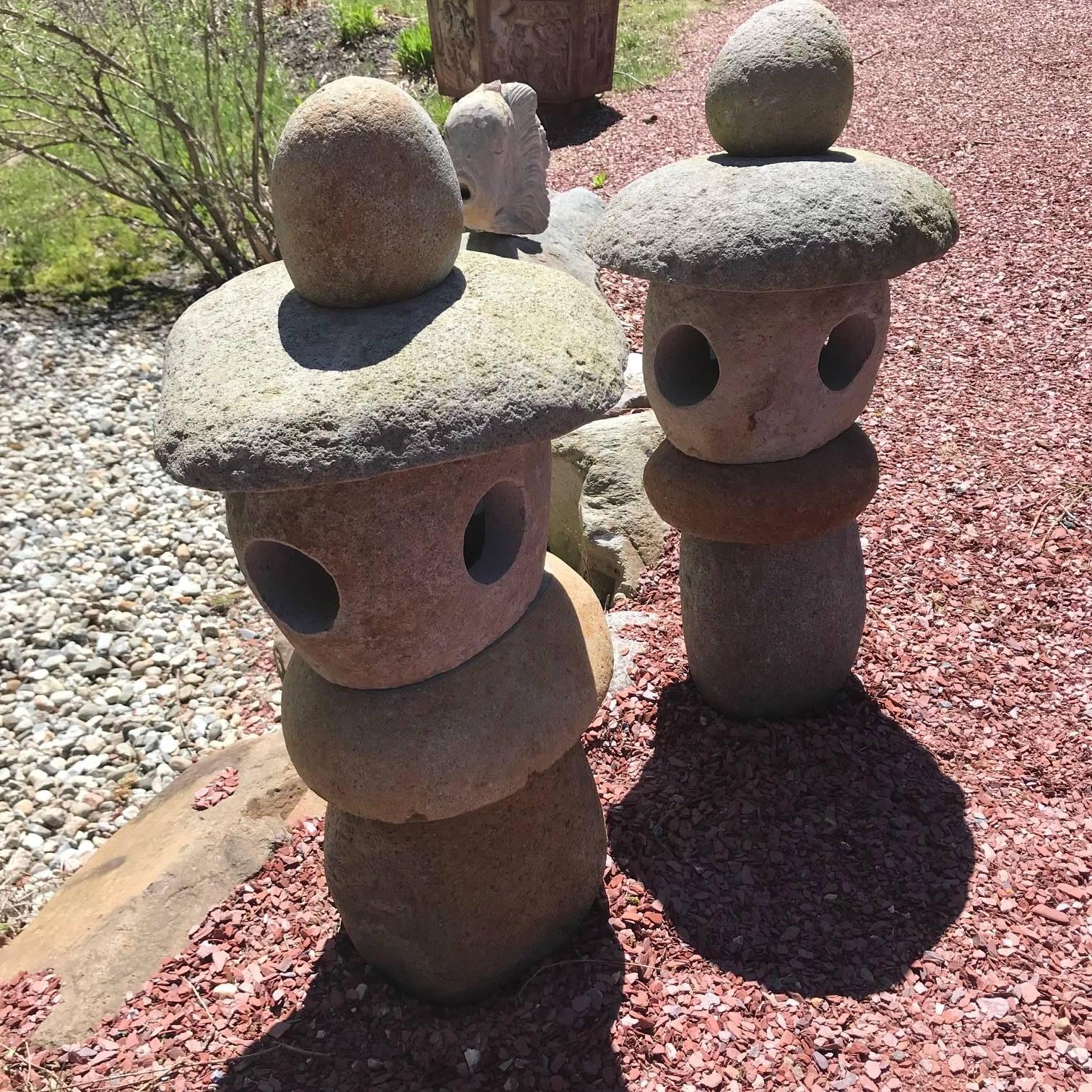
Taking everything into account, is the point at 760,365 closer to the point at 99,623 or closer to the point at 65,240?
the point at 99,623

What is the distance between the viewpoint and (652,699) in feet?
12.0

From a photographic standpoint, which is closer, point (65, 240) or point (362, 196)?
point (362, 196)

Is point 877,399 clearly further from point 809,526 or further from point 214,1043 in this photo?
point 214,1043

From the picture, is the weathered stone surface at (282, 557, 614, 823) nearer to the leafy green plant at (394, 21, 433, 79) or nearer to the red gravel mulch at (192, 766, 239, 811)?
the red gravel mulch at (192, 766, 239, 811)

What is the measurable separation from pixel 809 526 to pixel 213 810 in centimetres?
214

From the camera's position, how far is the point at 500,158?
452cm

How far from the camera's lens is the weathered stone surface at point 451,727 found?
2.30 m

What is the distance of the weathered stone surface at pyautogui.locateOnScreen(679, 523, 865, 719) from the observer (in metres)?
3.32

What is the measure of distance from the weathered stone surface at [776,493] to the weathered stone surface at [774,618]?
15 centimetres

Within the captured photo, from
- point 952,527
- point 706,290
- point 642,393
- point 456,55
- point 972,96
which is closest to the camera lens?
point 706,290

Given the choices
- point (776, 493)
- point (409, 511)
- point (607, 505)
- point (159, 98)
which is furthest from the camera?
point (159, 98)

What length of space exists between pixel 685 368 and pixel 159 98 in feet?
17.2

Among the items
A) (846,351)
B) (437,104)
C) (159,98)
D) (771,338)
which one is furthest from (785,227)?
(437,104)

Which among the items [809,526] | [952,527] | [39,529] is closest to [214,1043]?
[809,526]
